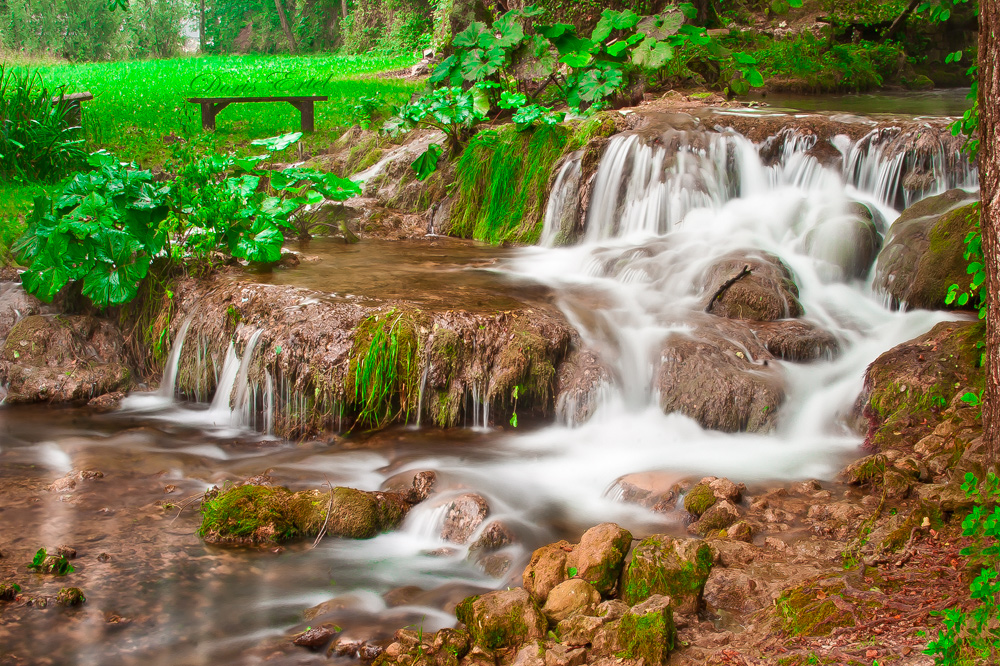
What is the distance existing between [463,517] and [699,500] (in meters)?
1.24

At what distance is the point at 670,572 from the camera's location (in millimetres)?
3498

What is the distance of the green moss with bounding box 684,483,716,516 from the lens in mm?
4426

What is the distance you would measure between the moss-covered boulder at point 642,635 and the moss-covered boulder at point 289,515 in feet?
5.60

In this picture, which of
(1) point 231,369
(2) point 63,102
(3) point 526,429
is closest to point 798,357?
(3) point 526,429

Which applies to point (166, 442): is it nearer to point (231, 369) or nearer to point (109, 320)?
point (231, 369)

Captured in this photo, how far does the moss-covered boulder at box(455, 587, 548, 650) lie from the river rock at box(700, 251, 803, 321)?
362 centimetres

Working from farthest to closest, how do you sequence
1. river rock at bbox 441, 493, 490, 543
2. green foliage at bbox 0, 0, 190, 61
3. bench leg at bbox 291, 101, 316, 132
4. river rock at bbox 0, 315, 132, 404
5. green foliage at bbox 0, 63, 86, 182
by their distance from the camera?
green foliage at bbox 0, 0, 190, 61
bench leg at bbox 291, 101, 316, 132
green foliage at bbox 0, 63, 86, 182
river rock at bbox 0, 315, 132, 404
river rock at bbox 441, 493, 490, 543

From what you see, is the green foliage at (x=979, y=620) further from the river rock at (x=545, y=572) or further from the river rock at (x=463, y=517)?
the river rock at (x=463, y=517)

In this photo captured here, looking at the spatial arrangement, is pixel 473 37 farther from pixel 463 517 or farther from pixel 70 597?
pixel 70 597

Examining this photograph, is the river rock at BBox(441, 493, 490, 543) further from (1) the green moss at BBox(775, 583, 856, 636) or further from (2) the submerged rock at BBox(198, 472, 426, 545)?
(1) the green moss at BBox(775, 583, 856, 636)

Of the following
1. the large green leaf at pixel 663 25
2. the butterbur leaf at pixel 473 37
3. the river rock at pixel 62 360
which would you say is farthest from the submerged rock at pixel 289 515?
the large green leaf at pixel 663 25

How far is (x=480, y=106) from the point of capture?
10.0 meters

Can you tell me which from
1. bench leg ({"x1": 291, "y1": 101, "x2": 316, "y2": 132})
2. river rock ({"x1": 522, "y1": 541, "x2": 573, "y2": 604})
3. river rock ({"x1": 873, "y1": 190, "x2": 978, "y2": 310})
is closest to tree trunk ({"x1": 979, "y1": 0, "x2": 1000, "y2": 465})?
river rock ({"x1": 522, "y1": 541, "x2": 573, "y2": 604})

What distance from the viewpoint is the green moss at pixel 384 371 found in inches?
222
